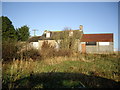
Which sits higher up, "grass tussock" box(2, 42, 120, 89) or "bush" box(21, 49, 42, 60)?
"bush" box(21, 49, 42, 60)

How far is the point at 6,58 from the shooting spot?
25.2ft

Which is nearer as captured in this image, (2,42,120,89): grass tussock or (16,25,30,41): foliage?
(2,42,120,89): grass tussock

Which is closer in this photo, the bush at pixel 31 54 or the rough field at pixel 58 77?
the rough field at pixel 58 77

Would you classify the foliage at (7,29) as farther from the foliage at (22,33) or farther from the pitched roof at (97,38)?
the pitched roof at (97,38)

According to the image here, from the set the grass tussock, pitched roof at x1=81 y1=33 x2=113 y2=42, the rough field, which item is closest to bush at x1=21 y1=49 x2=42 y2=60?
the grass tussock

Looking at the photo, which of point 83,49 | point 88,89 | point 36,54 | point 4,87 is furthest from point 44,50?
point 83,49

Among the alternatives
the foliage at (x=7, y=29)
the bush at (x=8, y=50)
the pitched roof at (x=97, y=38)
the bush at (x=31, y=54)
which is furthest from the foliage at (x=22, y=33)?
the bush at (x=8, y=50)

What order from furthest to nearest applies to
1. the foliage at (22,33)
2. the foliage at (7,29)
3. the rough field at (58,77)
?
1. the foliage at (22,33)
2. the foliage at (7,29)
3. the rough field at (58,77)

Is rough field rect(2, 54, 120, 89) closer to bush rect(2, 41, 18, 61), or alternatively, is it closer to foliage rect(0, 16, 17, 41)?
bush rect(2, 41, 18, 61)

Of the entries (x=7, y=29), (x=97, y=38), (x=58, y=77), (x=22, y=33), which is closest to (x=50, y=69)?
(x=58, y=77)

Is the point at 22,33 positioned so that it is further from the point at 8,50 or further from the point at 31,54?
the point at 8,50

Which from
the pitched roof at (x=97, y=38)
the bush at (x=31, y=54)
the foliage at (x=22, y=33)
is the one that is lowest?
the bush at (x=31, y=54)

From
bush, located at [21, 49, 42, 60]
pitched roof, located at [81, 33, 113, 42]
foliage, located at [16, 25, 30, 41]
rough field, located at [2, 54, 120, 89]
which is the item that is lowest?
rough field, located at [2, 54, 120, 89]

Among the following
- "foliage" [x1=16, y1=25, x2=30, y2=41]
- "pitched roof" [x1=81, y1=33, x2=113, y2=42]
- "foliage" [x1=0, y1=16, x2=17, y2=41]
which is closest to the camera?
"foliage" [x1=0, y1=16, x2=17, y2=41]
